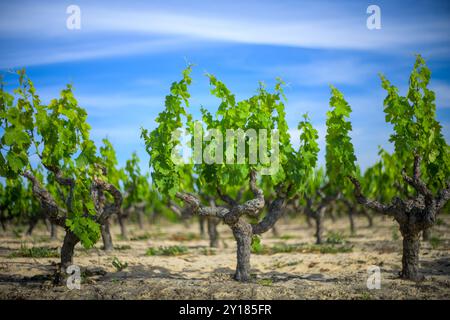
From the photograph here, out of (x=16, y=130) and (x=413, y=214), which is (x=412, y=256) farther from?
(x=16, y=130)

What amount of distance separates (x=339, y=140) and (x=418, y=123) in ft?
6.74

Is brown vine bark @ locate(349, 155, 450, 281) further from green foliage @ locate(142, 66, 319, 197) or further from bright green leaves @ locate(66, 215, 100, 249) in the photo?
bright green leaves @ locate(66, 215, 100, 249)

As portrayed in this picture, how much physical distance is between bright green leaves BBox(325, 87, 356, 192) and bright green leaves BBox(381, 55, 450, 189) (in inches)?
42.8

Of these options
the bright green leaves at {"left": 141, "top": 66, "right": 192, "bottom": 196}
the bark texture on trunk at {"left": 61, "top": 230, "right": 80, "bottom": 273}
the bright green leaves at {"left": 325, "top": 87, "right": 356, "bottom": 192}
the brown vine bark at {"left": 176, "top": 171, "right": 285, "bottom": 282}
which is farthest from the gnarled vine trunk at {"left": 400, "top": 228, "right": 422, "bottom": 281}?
the bark texture on trunk at {"left": 61, "top": 230, "right": 80, "bottom": 273}

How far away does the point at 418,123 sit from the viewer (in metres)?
10.9

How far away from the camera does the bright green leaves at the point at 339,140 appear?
1121cm

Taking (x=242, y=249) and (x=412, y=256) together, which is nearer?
(x=412, y=256)

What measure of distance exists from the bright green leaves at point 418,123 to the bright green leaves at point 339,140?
109cm

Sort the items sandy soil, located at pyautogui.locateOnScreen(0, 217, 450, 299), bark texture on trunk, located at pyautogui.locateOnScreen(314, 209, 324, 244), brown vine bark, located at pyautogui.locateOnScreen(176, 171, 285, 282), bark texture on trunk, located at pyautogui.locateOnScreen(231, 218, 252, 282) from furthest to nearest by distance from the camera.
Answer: bark texture on trunk, located at pyautogui.locateOnScreen(314, 209, 324, 244) → bark texture on trunk, located at pyautogui.locateOnScreen(231, 218, 252, 282) → brown vine bark, located at pyautogui.locateOnScreen(176, 171, 285, 282) → sandy soil, located at pyautogui.locateOnScreen(0, 217, 450, 299)

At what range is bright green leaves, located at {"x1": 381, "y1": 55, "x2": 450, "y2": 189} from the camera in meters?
10.7

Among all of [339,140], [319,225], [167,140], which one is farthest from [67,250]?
[319,225]

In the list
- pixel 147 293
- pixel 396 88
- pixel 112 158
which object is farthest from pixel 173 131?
pixel 112 158

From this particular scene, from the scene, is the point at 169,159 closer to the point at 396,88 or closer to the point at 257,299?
the point at 257,299

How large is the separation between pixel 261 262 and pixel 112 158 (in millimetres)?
8838
